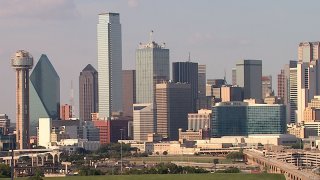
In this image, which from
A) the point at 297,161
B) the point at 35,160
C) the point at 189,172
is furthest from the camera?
the point at 35,160

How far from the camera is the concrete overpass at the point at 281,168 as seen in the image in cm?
8939

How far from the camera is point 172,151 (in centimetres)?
18012

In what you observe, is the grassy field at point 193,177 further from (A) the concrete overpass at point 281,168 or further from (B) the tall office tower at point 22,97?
(B) the tall office tower at point 22,97

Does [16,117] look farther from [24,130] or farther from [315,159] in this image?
[315,159]

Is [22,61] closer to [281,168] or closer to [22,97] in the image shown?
[22,97]

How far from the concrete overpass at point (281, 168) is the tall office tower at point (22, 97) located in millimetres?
46334

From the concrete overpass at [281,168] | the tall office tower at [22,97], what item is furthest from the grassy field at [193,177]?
the tall office tower at [22,97]

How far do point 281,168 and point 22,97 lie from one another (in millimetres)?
80419

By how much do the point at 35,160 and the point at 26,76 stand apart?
37139 millimetres

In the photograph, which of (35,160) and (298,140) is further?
(298,140)

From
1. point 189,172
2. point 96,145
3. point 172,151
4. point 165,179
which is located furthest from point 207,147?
point 165,179

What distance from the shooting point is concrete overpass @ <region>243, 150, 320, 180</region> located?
89387 millimetres

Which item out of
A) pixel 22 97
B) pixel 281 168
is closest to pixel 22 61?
pixel 22 97

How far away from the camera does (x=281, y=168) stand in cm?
10375
